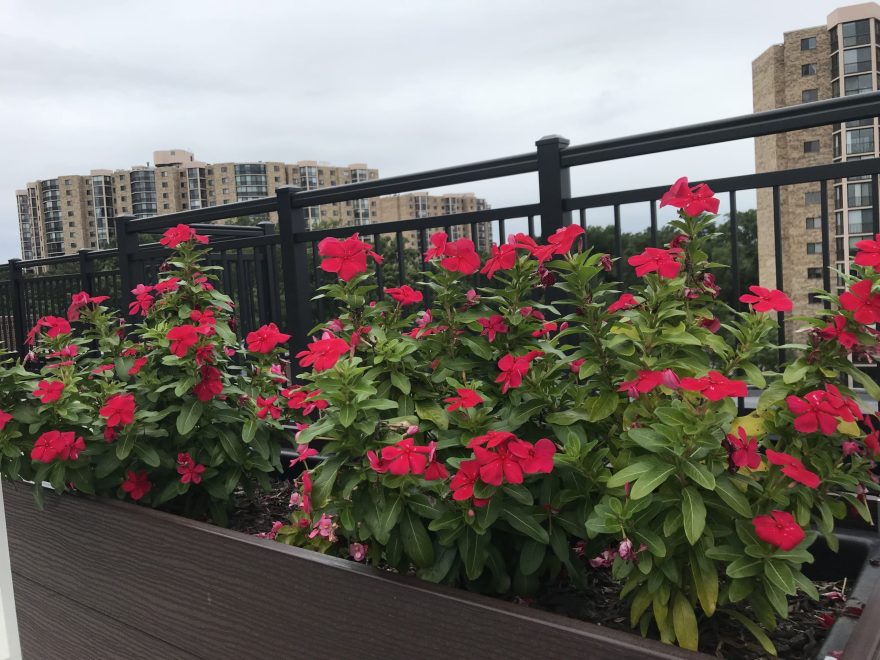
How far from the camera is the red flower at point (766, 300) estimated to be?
1.50 meters

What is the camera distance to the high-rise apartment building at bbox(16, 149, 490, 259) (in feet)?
237

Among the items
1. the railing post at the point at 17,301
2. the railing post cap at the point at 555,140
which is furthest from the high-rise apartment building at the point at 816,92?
the railing post cap at the point at 555,140

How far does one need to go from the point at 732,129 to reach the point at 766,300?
819mm

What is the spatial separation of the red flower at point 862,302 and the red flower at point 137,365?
2.05 m

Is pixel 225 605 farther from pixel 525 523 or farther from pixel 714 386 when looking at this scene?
pixel 714 386

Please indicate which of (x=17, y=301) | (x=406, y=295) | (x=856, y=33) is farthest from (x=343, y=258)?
(x=856, y=33)

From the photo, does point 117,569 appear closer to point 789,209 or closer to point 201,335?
point 201,335

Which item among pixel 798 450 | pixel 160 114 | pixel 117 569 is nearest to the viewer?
pixel 798 450

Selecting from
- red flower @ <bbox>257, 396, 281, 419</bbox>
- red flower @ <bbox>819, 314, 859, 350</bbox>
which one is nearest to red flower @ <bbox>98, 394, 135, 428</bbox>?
red flower @ <bbox>257, 396, 281, 419</bbox>

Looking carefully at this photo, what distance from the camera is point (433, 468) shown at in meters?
1.44

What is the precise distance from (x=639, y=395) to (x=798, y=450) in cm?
33

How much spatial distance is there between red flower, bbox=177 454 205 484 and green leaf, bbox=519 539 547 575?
1.22 metres

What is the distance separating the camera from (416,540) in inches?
60.7

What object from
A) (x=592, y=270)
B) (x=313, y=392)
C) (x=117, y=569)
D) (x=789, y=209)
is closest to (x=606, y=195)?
(x=592, y=270)
